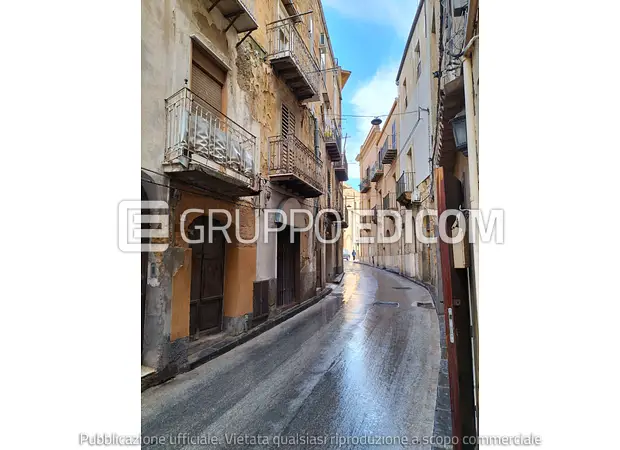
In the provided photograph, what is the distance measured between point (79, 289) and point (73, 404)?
44 centimetres

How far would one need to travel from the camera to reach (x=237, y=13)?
6.54 meters

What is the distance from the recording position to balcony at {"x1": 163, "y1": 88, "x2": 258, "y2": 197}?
4.94 m

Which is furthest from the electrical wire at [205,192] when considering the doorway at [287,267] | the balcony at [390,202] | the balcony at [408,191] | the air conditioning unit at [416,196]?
the balcony at [390,202]

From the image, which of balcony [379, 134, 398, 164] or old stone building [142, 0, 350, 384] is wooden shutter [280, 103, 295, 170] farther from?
balcony [379, 134, 398, 164]

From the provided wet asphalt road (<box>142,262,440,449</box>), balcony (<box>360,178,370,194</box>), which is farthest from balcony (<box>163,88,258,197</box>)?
balcony (<box>360,178,370,194</box>)

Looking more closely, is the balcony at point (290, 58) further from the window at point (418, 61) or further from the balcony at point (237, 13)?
the window at point (418, 61)

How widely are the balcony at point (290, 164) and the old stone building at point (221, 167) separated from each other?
1.4 inches

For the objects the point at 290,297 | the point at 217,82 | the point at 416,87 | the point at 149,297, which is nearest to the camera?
the point at 149,297

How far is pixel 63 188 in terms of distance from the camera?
49.6 inches

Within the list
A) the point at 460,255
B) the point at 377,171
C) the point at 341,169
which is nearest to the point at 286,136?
the point at 460,255

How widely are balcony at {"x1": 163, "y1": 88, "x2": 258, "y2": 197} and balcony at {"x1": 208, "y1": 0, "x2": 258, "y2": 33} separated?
196cm
